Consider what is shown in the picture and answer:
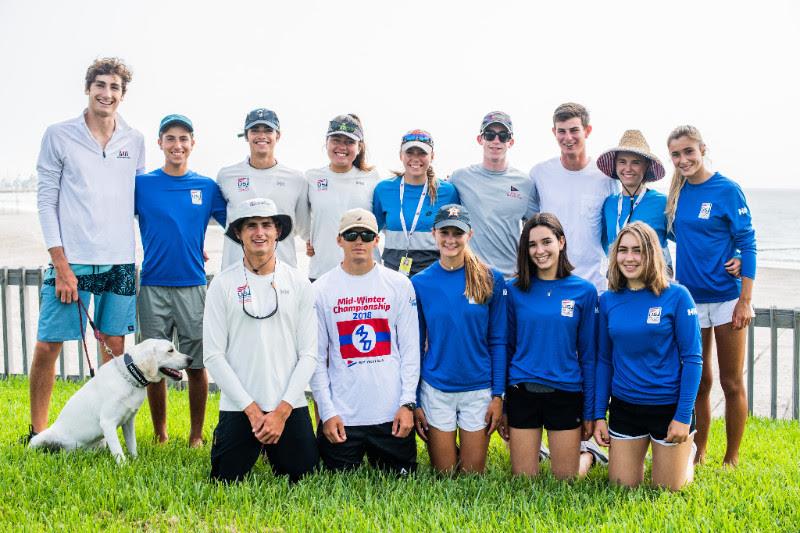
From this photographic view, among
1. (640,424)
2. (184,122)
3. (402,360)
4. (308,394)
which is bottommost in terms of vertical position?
(308,394)

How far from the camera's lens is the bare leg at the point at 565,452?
17.8 ft

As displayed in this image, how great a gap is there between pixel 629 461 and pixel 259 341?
113 inches

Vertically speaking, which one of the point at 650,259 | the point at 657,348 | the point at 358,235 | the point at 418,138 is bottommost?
the point at 657,348

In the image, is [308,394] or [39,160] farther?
[308,394]

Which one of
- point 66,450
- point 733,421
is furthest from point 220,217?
point 733,421

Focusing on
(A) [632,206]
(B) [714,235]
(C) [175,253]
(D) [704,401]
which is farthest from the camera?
(C) [175,253]

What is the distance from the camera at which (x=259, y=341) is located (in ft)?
17.2

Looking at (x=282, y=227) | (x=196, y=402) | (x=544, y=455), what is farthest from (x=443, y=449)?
(x=196, y=402)

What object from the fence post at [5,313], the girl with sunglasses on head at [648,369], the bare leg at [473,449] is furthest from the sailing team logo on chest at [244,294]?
the fence post at [5,313]

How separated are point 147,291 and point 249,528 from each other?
9.18 ft

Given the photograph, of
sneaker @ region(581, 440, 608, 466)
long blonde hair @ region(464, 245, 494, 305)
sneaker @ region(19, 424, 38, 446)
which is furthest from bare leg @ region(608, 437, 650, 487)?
sneaker @ region(19, 424, 38, 446)

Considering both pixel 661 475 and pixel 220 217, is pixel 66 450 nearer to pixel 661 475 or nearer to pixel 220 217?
pixel 220 217

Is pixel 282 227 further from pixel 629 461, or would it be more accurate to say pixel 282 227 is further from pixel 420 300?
pixel 629 461

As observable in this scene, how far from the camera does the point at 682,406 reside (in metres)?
5.02
